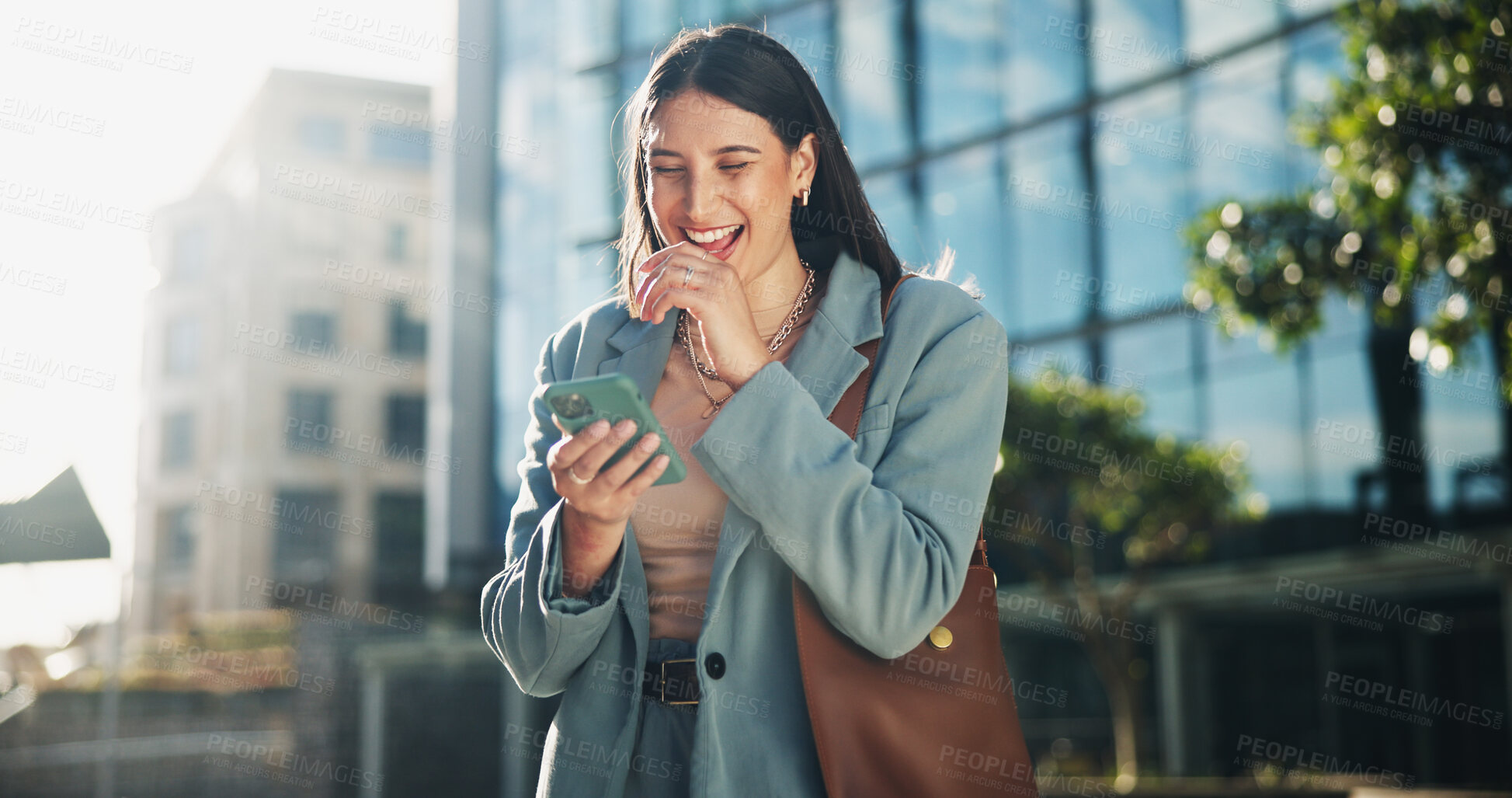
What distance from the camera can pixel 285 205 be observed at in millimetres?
43781

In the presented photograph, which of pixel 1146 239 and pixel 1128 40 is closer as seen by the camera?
pixel 1146 239

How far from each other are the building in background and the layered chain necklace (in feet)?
133

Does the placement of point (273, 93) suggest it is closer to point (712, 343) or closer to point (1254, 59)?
point (1254, 59)

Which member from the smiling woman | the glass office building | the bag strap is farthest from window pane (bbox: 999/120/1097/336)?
the bag strap

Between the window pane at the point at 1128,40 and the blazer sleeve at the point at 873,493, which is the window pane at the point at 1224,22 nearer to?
the window pane at the point at 1128,40

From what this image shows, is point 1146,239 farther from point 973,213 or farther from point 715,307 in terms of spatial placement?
point 715,307

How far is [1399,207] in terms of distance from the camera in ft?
20.2

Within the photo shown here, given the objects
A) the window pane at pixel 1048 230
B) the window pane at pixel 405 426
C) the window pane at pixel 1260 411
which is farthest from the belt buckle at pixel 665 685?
the window pane at pixel 405 426

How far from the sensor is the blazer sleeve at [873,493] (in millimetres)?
1501

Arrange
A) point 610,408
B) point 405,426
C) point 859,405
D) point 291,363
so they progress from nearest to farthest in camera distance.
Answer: point 610,408, point 859,405, point 291,363, point 405,426

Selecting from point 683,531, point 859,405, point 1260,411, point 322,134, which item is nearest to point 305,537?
point 322,134

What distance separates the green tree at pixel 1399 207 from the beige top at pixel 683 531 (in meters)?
4.86

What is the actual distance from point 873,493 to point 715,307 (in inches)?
12.6

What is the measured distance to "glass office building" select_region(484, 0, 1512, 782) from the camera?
46.6 ft
